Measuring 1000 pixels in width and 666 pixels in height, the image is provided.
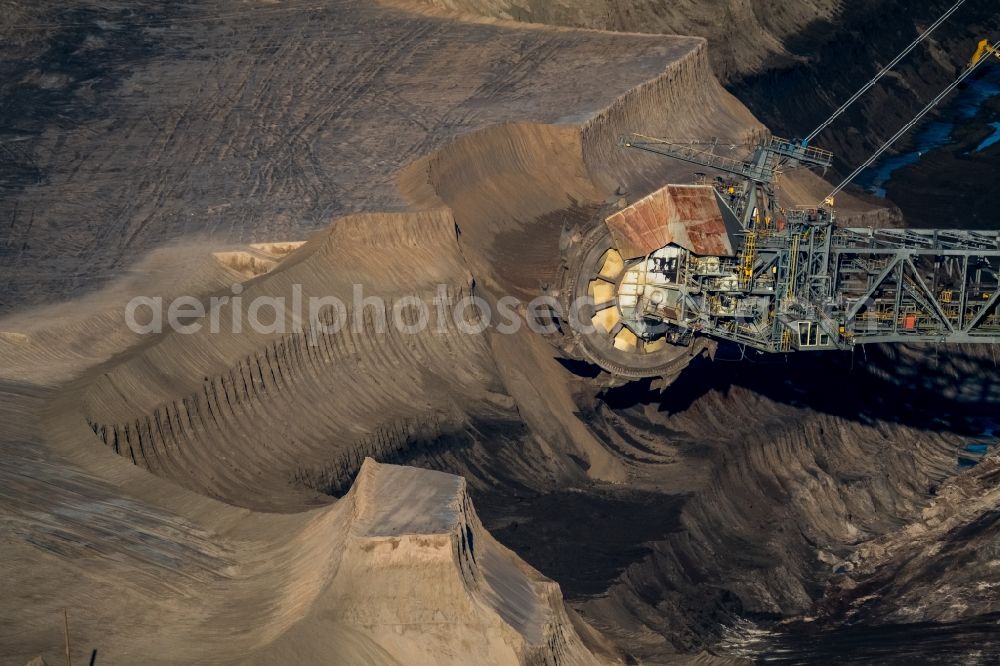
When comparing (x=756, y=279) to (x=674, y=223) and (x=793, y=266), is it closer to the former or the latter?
(x=793, y=266)

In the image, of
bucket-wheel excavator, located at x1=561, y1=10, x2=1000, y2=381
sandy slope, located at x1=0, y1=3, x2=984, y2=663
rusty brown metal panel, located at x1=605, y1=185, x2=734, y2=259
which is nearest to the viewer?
sandy slope, located at x1=0, y1=3, x2=984, y2=663

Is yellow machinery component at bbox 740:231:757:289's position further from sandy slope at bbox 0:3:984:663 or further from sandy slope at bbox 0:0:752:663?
sandy slope at bbox 0:0:752:663

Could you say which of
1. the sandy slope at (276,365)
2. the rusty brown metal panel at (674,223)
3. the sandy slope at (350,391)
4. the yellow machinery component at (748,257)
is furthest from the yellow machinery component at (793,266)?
the sandy slope at (276,365)

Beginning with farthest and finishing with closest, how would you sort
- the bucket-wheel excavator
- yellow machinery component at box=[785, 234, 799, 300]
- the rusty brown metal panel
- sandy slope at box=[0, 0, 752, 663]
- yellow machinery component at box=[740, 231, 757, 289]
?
the rusty brown metal panel, yellow machinery component at box=[740, 231, 757, 289], yellow machinery component at box=[785, 234, 799, 300], the bucket-wheel excavator, sandy slope at box=[0, 0, 752, 663]

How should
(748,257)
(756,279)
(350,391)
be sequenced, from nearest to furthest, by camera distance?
(350,391), (748,257), (756,279)

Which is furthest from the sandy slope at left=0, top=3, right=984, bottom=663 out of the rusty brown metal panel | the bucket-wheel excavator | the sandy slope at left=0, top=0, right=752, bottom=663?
the rusty brown metal panel

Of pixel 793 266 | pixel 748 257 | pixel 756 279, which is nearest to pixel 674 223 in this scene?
pixel 748 257

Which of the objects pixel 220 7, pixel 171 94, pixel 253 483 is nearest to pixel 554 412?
pixel 253 483

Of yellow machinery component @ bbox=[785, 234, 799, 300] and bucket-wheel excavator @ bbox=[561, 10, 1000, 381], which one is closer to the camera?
bucket-wheel excavator @ bbox=[561, 10, 1000, 381]
